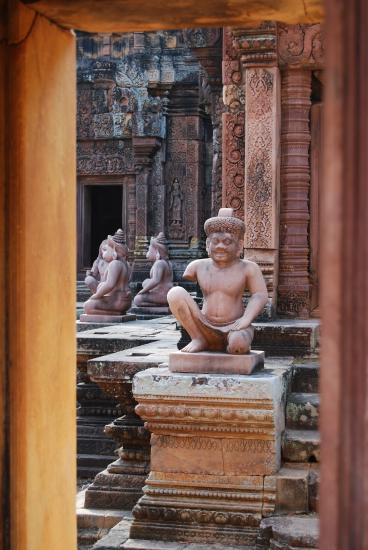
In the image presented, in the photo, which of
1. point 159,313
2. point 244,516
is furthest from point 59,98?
point 159,313

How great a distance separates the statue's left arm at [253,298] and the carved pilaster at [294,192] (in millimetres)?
1769

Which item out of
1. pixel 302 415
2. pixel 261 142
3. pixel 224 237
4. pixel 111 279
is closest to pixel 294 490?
pixel 302 415

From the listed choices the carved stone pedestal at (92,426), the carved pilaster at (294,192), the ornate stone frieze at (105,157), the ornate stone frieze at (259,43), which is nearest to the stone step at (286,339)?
the carved pilaster at (294,192)

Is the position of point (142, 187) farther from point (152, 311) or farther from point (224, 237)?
point (224, 237)

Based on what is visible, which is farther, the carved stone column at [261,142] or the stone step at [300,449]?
the carved stone column at [261,142]

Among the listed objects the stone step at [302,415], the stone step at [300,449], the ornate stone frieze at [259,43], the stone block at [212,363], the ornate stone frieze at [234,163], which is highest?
the ornate stone frieze at [259,43]

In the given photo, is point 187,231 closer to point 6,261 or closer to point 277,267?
point 277,267

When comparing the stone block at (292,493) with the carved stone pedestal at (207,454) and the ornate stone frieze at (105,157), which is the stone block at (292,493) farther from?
the ornate stone frieze at (105,157)

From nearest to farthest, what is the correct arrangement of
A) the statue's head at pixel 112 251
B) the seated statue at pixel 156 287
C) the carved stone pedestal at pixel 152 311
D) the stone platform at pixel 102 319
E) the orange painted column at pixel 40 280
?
the orange painted column at pixel 40 280 → the stone platform at pixel 102 319 → the statue's head at pixel 112 251 → the carved stone pedestal at pixel 152 311 → the seated statue at pixel 156 287

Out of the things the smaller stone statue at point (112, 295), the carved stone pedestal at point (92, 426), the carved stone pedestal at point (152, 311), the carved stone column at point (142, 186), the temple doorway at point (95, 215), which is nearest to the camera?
the carved stone pedestal at point (92, 426)

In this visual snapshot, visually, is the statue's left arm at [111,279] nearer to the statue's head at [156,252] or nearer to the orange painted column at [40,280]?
the statue's head at [156,252]

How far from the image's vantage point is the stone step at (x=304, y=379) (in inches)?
243

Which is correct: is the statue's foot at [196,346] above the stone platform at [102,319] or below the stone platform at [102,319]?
above

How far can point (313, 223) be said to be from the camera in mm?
7602
